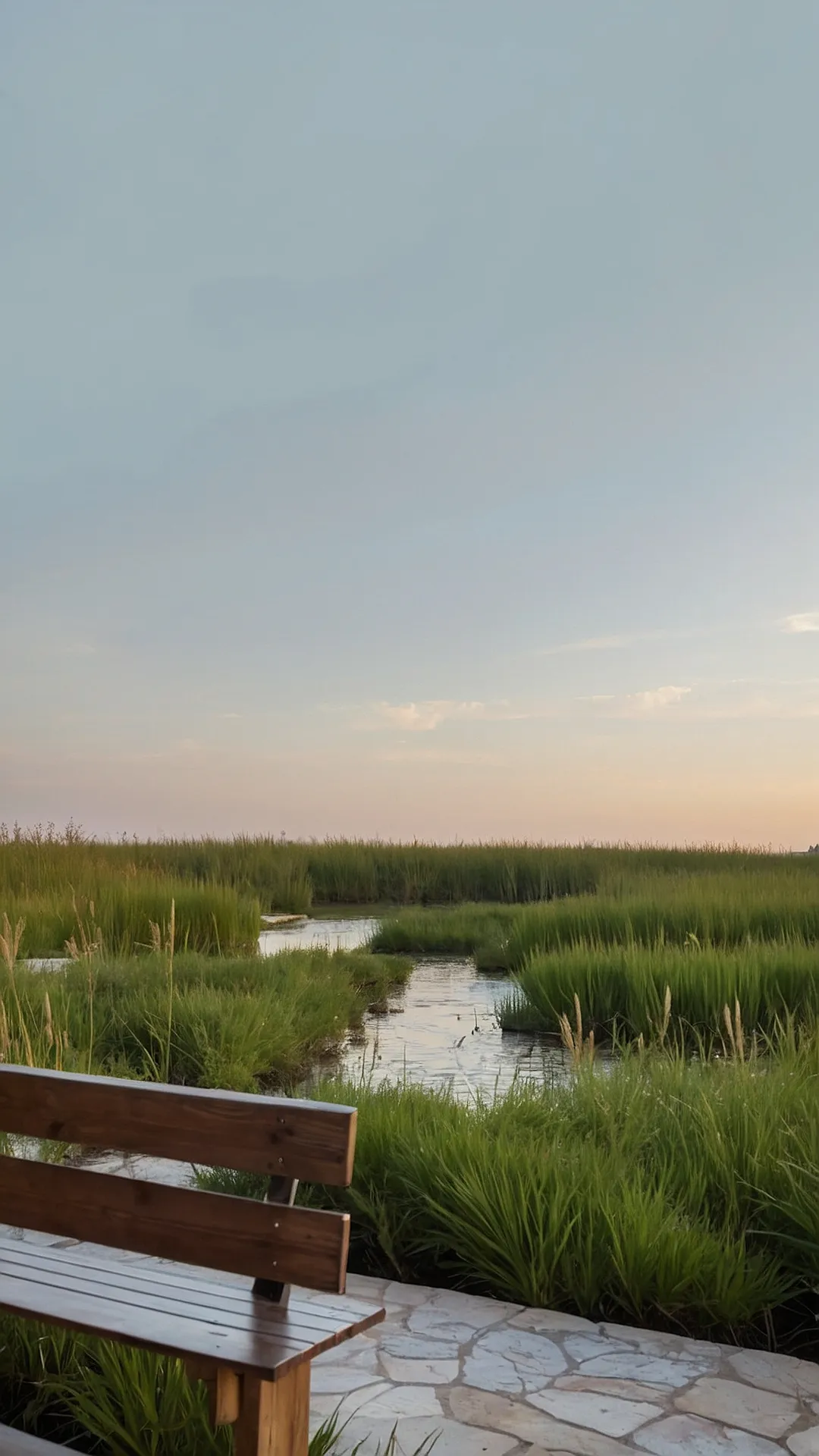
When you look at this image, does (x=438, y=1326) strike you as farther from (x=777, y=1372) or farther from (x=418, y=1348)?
(x=777, y=1372)

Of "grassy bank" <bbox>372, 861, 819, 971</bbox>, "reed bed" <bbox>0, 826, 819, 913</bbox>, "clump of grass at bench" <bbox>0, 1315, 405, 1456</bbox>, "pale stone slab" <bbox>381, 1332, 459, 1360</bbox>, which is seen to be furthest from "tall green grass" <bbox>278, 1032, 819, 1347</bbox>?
"reed bed" <bbox>0, 826, 819, 913</bbox>

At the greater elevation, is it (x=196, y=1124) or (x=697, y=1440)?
(x=196, y=1124)

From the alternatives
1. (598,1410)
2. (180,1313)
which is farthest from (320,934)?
(180,1313)

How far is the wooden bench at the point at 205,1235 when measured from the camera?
227 centimetres

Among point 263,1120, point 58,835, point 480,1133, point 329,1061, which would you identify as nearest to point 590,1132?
point 480,1133

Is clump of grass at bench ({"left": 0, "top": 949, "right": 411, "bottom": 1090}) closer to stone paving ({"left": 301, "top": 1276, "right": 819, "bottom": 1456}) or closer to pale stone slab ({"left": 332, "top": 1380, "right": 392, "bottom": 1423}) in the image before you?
stone paving ({"left": 301, "top": 1276, "right": 819, "bottom": 1456})

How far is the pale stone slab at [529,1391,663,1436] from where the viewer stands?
9.53 ft

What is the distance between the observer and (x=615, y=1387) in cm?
311

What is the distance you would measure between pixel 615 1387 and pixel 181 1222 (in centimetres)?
139

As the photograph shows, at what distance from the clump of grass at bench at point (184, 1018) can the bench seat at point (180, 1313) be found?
260 centimetres

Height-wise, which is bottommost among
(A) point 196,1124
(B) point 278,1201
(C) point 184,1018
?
(C) point 184,1018

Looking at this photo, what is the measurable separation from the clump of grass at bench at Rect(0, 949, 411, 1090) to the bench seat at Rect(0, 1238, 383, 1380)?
2600 millimetres

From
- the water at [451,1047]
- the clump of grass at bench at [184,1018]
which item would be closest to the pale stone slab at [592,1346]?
the water at [451,1047]

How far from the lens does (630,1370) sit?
3.21 m
